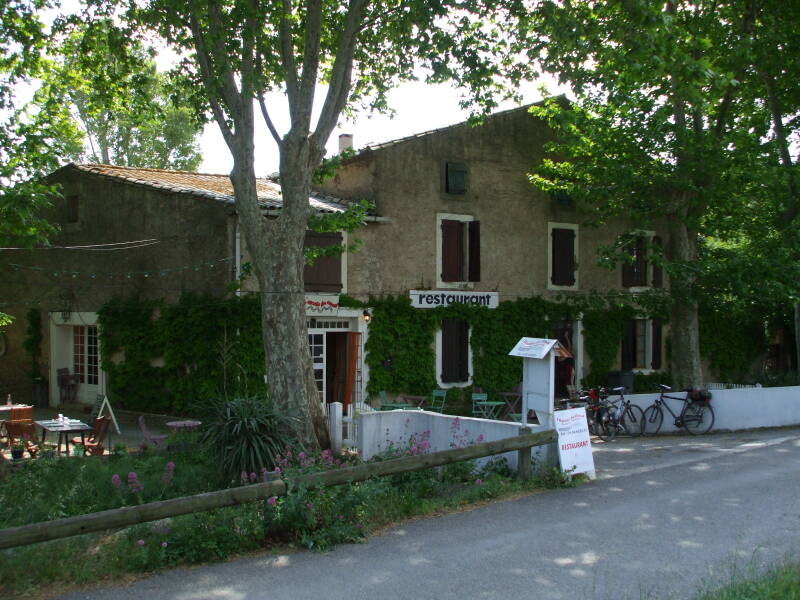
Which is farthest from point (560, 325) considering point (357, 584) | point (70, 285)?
point (357, 584)

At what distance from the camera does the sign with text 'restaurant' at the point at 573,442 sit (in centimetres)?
1020

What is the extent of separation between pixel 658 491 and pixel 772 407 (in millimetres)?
8330

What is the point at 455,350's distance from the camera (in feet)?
61.4

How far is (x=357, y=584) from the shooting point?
246 inches

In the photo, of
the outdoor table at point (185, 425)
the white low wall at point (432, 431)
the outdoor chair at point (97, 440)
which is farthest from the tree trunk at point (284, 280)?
the outdoor chair at point (97, 440)

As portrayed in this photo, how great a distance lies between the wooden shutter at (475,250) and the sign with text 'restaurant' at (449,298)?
1.54ft

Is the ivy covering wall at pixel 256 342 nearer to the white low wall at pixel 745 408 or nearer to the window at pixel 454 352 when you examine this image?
the window at pixel 454 352

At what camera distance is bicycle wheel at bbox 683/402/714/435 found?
634 inches

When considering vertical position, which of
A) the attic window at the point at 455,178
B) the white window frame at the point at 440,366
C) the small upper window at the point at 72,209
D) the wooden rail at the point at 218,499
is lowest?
the wooden rail at the point at 218,499

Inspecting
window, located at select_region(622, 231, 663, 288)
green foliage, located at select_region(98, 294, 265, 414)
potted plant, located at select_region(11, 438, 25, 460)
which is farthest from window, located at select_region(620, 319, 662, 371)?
potted plant, located at select_region(11, 438, 25, 460)

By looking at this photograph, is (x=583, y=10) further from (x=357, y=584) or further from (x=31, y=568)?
(x=31, y=568)

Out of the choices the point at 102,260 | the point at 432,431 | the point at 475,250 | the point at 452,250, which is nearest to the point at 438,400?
the point at 452,250

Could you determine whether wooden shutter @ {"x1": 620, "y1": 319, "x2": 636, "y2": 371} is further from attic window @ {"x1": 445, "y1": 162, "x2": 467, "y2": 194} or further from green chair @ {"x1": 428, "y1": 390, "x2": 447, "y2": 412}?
attic window @ {"x1": 445, "y1": 162, "x2": 467, "y2": 194}

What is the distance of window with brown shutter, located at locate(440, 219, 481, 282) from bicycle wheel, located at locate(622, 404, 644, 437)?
4.70 m
